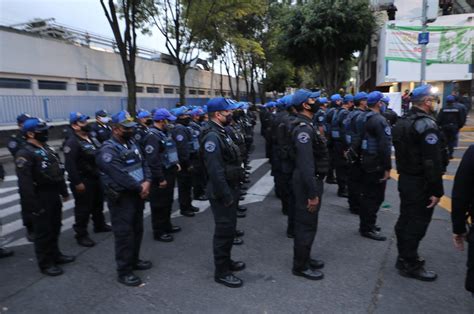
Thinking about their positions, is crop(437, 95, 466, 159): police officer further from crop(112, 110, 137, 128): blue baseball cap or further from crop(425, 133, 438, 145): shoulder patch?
crop(112, 110, 137, 128): blue baseball cap

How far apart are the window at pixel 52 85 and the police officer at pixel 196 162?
11.5 m

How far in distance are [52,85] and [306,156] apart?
16037mm

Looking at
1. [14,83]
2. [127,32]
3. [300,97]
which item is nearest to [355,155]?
[300,97]

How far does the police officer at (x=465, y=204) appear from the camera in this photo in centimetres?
216

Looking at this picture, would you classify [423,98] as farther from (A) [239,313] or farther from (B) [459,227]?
(A) [239,313]

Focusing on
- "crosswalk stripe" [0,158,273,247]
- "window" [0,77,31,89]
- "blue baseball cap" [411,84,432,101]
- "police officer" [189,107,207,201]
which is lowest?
"crosswalk stripe" [0,158,273,247]

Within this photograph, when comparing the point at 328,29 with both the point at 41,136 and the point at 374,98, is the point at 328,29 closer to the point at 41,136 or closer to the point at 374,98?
the point at 374,98

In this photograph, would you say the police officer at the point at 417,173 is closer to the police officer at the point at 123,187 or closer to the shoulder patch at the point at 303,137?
the shoulder patch at the point at 303,137

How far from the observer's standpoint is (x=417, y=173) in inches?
134

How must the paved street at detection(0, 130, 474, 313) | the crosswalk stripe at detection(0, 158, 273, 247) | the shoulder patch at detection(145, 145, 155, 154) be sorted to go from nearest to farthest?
the paved street at detection(0, 130, 474, 313) → the shoulder patch at detection(145, 145, 155, 154) → the crosswalk stripe at detection(0, 158, 273, 247)

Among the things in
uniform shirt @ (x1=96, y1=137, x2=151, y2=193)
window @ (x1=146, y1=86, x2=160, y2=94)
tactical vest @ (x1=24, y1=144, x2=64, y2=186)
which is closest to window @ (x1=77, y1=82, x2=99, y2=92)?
window @ (x1=146, y1=86, x2=160, y2=94)

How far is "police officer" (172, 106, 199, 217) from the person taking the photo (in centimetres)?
572

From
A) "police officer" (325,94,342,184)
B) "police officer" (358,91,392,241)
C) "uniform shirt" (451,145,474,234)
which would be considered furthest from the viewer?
"police officer" (325,94,342,184)

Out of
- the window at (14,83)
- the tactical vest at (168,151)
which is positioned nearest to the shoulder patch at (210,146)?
the tactical vest at (168,151)
